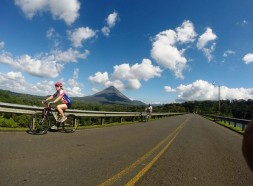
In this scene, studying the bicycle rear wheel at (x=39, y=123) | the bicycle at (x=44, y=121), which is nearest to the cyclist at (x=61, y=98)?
the bicycle at (x=44, y=121)

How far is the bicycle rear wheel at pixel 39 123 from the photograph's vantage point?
12078 millimetres

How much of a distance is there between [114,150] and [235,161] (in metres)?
3.64

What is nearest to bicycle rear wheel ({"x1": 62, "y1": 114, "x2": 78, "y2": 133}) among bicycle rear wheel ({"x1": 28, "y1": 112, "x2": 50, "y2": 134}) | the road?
bicycle rear wheel ({"x1": 28, "y1": 112, "x2": 50, "y2": 134})

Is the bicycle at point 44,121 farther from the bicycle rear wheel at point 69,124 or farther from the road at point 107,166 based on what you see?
the road at point 107,166

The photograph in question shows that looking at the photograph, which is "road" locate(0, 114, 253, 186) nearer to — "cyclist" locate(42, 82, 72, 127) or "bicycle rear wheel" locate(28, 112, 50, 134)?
"bicycle rear wheel" locate(28, 112, 50, 134)

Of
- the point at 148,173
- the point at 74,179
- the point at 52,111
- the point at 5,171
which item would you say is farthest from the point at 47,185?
the point at 52,111

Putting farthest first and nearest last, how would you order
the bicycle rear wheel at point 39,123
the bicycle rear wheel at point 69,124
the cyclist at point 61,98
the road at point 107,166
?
1. the bicycle rear wheel at point 69,124
2. the cyclist at point 61,98
3. the bicycle rear wheel at point 39,123
4. the road at point 107,166

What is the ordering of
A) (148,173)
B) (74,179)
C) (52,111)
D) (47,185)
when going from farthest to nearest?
(52,111)
(148,173)
(74,179)
(47,185)

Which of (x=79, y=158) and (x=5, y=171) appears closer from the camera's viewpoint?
(x=5, y=171)

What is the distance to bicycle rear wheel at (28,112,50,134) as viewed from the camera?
12.1 meters

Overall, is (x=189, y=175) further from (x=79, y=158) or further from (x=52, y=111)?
(x=52, y=111)

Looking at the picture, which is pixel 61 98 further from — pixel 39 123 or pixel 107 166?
pixel 107 166

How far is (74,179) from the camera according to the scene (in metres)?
5.63

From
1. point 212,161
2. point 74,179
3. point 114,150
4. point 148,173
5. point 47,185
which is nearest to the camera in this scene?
point 47,185
